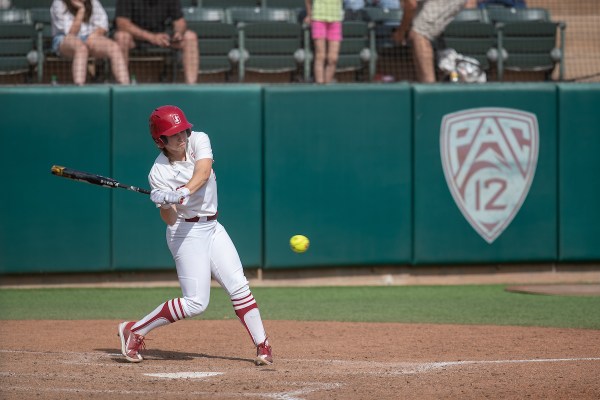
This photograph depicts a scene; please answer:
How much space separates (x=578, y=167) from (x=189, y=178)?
649 centimetres

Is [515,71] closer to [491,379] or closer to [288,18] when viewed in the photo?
[288,18]

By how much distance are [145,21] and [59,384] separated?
6581mm

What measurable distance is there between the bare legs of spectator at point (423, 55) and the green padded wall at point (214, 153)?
2.06m

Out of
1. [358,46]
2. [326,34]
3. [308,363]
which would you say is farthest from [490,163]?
[308,363]

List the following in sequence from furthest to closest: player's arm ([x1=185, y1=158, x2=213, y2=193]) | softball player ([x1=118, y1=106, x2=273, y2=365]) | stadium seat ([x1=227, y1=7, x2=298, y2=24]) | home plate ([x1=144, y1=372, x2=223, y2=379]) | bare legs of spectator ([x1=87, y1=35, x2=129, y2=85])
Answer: stadium seat ([x1=227, y1=7, x2=298, y2=24]) < bare legs of spectator ([x1=87, y1=35, x2=129, y2=85]) < softball player ([x1=118, y1=106, x2=273, y2=365]) < player's arm ([x1=185, y1=158, x2=213, y2=193]) < home plate ([x1=144, y1=372, x2=223, y2=379])

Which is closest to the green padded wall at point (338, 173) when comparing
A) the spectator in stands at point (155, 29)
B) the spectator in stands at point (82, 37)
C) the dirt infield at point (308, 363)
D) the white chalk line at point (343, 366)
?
the spectator in stands at point (155, 29)

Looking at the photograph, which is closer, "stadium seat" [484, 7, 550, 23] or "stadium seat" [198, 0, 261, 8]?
"stadium seat" [198, 0, 261, 8]

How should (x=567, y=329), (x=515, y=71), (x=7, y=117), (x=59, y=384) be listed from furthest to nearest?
(x=515, y=71)
(x=7, y=117)
(x=567, y=329)
(x=59, y=384)

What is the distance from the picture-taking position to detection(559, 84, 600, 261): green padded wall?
39.2 feet

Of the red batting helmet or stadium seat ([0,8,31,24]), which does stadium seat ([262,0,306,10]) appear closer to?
stadium seat ([0,8,31,24])

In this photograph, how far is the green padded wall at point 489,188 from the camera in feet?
38.4

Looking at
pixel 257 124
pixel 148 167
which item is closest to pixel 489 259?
pixel 257 124

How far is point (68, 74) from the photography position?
1166 cm

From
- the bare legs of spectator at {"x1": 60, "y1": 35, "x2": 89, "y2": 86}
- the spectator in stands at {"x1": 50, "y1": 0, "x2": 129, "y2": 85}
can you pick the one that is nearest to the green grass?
the bare legs of spectator at {"x1": 60, "y1": 35, "x2": 89, "y2": 86}
